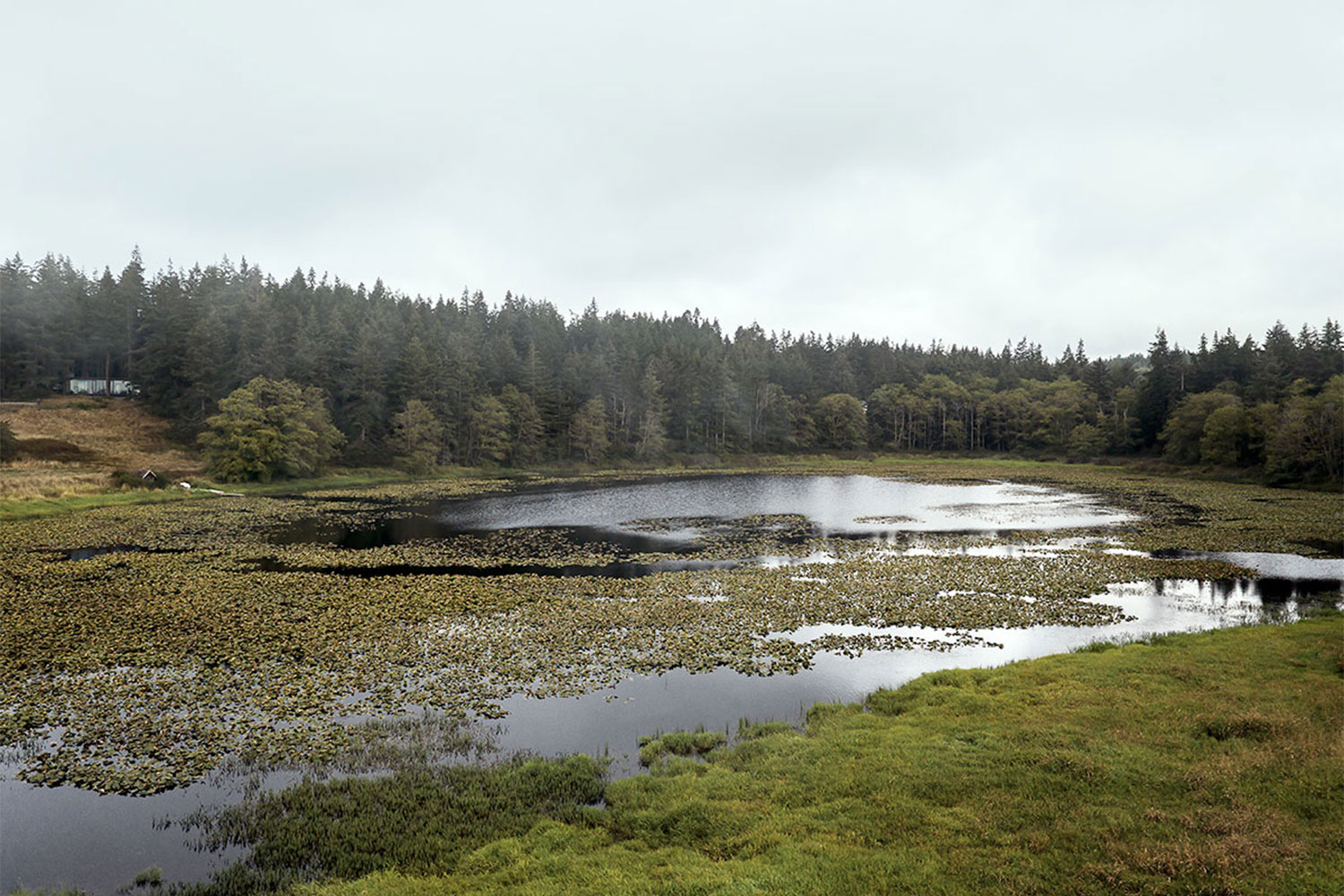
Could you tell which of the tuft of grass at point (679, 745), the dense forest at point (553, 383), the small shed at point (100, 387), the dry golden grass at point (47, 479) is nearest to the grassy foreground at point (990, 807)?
the tuft of grass at point (679, 745)

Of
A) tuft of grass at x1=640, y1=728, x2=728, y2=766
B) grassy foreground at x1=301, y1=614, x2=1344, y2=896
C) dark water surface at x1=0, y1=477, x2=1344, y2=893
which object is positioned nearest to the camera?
grassy foreground at x1=301, y1=614, x2=1344, y2=896

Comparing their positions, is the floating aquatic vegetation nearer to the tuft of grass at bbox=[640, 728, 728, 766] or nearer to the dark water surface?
the dark water surface

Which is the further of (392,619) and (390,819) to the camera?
(392,619)

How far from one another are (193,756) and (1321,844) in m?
19.9

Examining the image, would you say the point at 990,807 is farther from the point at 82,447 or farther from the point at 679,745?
the point at 82,447

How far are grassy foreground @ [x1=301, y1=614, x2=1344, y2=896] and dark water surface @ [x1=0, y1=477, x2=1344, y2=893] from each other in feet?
7.72

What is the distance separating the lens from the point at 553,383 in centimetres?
12875

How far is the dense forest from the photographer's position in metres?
96.6

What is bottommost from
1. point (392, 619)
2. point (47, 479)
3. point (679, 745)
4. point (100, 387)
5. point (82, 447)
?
point (392, 619)

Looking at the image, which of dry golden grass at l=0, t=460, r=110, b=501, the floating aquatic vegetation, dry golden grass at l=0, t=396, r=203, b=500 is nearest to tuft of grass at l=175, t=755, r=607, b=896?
the floating aquatic vegetation

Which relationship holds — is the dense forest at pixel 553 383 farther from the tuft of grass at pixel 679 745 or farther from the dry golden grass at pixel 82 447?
the tuft of grass at pixel 679 745

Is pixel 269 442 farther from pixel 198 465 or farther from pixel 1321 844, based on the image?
pixel 1321 844

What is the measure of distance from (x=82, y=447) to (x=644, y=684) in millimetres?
91518

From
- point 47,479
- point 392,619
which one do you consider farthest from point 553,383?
point 392,619
